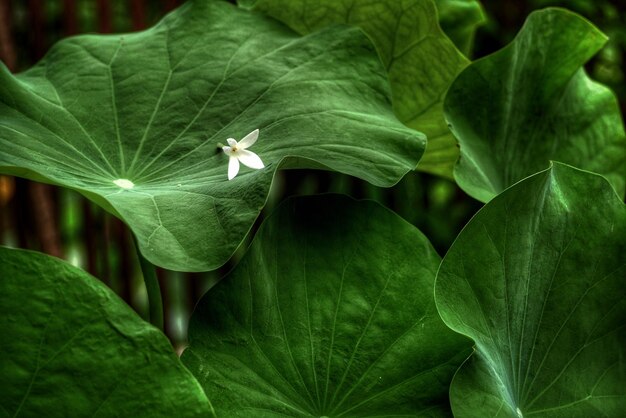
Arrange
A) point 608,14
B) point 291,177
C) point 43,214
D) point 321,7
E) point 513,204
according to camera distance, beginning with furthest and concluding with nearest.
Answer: point 608,14, point 43,214, point 291,177, point 321,7, point 513,204

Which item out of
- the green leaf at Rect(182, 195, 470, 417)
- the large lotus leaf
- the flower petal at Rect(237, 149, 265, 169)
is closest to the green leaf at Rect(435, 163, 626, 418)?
the green leaf at Rect(182, 195, 470, 417)

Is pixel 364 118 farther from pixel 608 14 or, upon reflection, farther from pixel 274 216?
pixel 608 14

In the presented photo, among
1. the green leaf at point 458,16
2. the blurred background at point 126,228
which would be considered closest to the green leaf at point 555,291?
the green leaf at point 458,16

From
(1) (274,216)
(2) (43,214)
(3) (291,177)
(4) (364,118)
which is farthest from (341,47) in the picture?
(2) (43,214)

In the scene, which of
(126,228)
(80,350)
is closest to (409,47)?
(80,350)

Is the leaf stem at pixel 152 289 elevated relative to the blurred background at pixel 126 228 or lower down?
elevated

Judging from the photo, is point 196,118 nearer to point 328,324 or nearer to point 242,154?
point 242,154

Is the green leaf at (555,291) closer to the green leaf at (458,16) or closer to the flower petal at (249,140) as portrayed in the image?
the flower petal at (249,140)
